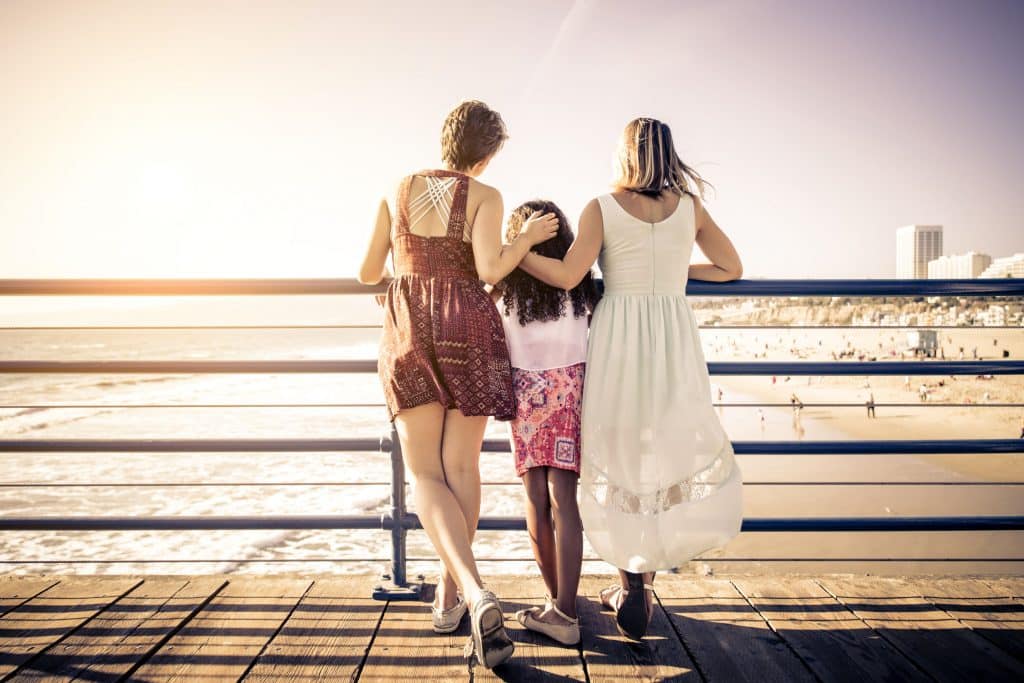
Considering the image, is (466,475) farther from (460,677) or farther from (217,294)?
(217,294)

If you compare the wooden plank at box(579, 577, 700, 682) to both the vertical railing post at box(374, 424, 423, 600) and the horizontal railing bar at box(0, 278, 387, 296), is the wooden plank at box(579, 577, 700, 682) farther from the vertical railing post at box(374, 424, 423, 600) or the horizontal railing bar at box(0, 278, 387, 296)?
the horizontal railing bar at box(0, 278, 387, 296)

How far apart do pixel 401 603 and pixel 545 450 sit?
31.1 inches

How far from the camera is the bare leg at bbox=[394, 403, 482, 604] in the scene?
6.49ft

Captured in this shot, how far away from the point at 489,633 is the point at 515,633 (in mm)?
383

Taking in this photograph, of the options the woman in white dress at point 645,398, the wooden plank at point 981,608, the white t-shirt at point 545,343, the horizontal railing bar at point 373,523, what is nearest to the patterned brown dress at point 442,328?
the white t-shirt at point 545,343

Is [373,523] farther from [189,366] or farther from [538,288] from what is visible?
[538,288]

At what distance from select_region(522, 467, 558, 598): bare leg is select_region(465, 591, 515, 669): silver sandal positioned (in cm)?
39

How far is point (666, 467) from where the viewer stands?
2.10m

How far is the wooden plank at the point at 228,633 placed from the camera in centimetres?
189

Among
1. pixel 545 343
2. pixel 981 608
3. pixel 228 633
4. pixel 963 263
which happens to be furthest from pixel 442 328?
pixel 963 263

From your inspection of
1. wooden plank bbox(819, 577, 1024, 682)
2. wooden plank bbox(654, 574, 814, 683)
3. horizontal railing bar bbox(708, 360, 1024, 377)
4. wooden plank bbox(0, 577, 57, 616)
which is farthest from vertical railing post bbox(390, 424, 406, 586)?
wooden plank bbox(819, 577, 1024, 682)

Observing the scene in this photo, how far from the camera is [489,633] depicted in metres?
1.78

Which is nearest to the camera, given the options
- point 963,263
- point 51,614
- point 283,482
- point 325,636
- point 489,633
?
point 489,633

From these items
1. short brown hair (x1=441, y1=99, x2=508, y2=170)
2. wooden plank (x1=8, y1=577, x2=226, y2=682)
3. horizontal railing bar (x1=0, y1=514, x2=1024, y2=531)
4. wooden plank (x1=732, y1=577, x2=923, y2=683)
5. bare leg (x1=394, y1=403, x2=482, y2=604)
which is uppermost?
short brown hair (x1=441, y1=99, x2=508, y2=170)
